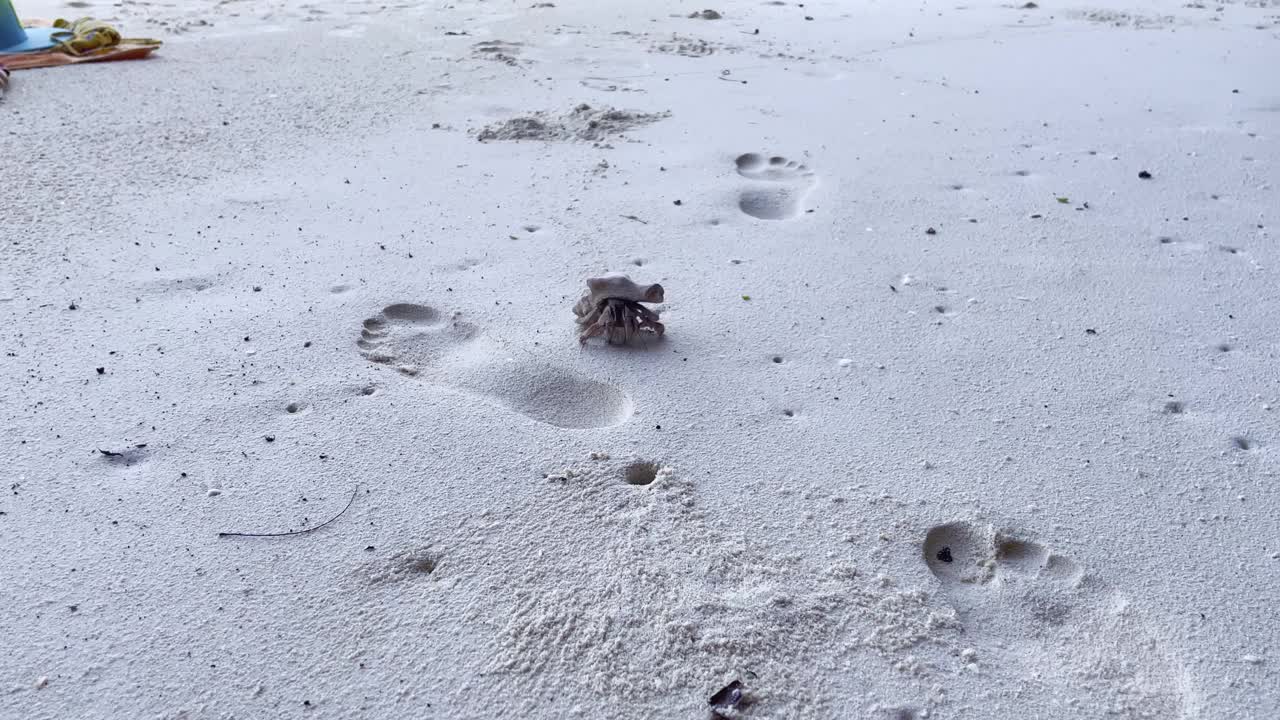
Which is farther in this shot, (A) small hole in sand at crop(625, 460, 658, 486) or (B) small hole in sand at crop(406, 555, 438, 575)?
(A) small hole in sand at crop(625, 460, 658, 486)

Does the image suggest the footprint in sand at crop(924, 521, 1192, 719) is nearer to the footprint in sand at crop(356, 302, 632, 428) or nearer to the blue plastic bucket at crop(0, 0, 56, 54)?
the footprint in sand at crop(356, 302, 632, 428)

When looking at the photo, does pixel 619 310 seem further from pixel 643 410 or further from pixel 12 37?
pixel 12 37

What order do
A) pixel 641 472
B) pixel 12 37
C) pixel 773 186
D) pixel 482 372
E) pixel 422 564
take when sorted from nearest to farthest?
pixel 422 564 < pixel 641 472 < pixel 482 372 < pixel 773 186 < pixel 12 37

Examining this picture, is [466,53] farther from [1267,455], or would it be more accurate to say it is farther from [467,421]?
[1267,455]

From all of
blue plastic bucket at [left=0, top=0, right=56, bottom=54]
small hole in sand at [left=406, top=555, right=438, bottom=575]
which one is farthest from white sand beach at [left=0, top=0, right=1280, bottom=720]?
blue plastic bucket at [left=0, top=0, right=56, bottom=54]

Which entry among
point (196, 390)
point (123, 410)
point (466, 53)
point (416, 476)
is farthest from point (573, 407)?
point (466, 53)

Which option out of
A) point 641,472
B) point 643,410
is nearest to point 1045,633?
point 641,472
